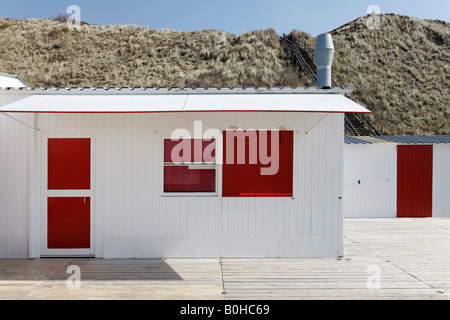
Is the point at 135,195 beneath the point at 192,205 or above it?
above

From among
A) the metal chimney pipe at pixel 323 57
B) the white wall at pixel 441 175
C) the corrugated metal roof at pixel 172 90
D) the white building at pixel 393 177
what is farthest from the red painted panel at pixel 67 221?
the white wall at pixel 441 175

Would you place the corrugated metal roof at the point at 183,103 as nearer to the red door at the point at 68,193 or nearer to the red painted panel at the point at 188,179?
the red door at the point at 68,193

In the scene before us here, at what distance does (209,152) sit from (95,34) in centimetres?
3768

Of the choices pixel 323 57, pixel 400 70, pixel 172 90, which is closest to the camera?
pixel 172 90

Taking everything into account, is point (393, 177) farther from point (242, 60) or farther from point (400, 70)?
point (400, 70)

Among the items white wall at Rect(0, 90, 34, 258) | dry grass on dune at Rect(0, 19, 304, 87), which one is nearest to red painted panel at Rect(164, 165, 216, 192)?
white wall at Rect(0, 90, 34, 258)

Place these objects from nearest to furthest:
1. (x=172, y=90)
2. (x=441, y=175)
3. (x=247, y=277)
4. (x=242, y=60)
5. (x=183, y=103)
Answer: (x=247, y=277)
(x=183, y=103)
(x=172, y=90)
(x=441, y=175)
(x=242, y=60)

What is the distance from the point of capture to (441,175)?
11.5 m

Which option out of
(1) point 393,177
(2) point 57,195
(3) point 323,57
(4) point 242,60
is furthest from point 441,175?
(4) point 242,60

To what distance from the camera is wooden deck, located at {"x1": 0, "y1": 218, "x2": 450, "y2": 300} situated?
4996mm

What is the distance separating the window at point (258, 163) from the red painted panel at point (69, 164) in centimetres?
261

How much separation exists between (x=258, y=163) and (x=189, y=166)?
1336mm

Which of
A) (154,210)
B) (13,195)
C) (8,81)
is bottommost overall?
(154,210)
